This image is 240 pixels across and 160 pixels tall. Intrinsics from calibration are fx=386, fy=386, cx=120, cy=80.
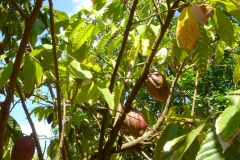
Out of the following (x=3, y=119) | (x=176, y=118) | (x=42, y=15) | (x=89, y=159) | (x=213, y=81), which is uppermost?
(x=42, y=15)

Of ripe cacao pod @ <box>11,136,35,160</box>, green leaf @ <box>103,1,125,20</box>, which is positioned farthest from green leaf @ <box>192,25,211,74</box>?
ripe cacao pod @ <box>11,136,35,160</box>

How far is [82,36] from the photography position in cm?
125

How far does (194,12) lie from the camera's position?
746 millimetres

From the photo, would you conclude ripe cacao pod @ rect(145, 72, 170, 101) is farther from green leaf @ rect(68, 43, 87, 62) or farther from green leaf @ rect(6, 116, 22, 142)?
green leaf @ rect(6, 116, 22, 142)

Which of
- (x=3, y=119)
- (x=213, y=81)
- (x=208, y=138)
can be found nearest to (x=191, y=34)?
(x=208, y=138)

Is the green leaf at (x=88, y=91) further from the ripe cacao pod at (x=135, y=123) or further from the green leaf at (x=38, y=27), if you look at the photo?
the green leaf at (x=38, y=27)

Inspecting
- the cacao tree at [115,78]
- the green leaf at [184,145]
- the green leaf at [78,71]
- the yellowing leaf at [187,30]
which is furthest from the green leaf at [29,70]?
the green leaf at [184,145]

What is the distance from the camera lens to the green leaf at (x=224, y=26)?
2.75ft

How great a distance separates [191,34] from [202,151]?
13.9 inches

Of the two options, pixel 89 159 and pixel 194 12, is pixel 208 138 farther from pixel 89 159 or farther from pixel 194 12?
pixel 89 159

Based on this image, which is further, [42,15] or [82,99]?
[42,15]

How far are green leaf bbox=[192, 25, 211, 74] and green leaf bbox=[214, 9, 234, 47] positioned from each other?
0.12 ft

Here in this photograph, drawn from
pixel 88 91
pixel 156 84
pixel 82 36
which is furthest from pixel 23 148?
pixel 156 84

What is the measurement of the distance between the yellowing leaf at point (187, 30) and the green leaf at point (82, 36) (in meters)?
0.48
